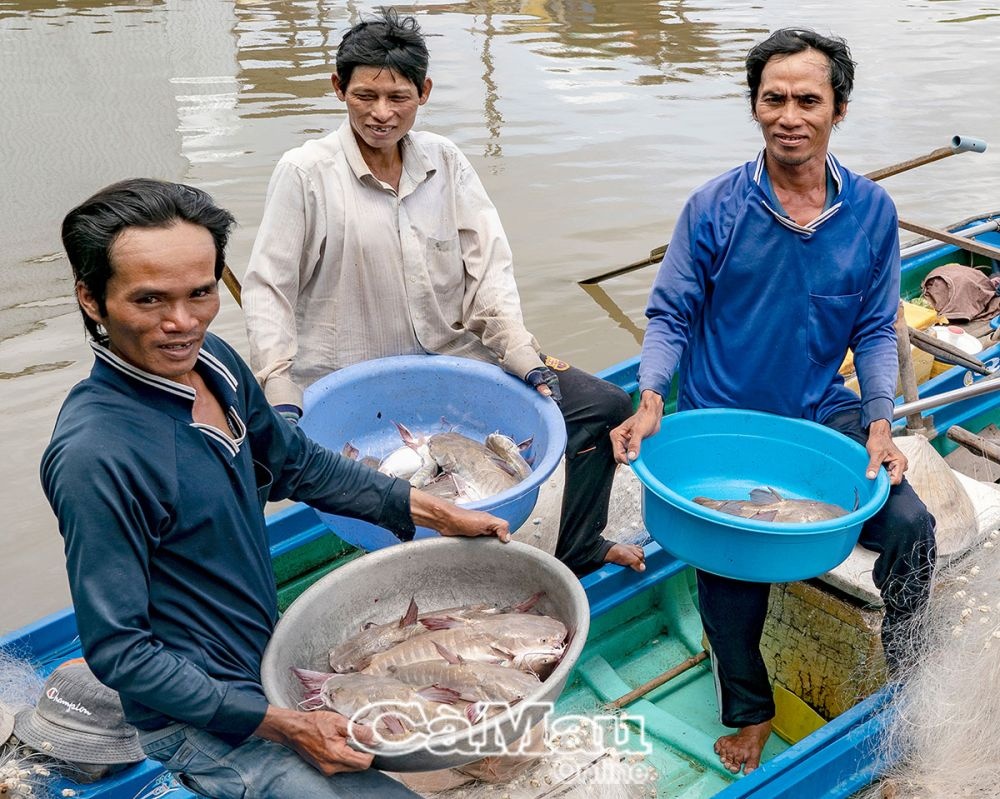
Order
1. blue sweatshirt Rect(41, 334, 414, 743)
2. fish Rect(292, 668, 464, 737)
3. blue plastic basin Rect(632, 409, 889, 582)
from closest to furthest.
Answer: blue sweatshirt Rect(41, 334, 414, 743) → fish Rect(292, 668, 464, 737) → blue plastic basin Rect(632, 409, 889, 582)

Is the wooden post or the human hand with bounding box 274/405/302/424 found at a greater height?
the human hand with bounding box 274/405/302/424

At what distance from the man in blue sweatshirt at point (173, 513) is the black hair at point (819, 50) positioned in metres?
1.91

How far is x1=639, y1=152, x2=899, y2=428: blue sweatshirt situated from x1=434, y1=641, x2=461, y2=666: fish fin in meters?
1.16

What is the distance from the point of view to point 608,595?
12.1ft

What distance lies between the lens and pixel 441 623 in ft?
8.58

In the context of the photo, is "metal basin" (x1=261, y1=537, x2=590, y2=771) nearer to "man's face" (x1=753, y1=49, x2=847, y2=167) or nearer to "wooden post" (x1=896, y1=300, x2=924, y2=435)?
"man's face" (x1=753, y1=49, x2=847, y2=167)

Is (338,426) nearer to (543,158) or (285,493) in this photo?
(285,493)

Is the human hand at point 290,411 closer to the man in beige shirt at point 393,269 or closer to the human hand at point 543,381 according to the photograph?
the man in beige shirt at point 393,269

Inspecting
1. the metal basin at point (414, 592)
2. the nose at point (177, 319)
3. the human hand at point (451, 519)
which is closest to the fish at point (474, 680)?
the metal basin at point (414, 592)

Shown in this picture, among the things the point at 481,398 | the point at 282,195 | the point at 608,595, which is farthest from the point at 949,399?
the point at 282,195

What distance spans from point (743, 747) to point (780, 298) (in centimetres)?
149

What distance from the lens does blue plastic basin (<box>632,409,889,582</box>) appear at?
2734 mm

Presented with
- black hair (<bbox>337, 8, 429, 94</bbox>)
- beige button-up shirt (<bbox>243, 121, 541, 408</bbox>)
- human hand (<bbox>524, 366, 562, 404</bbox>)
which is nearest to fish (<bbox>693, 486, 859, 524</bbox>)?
human hand (<bbox>524, 366, 562, 404</bbox>)

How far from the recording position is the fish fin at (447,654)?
2.47 m
